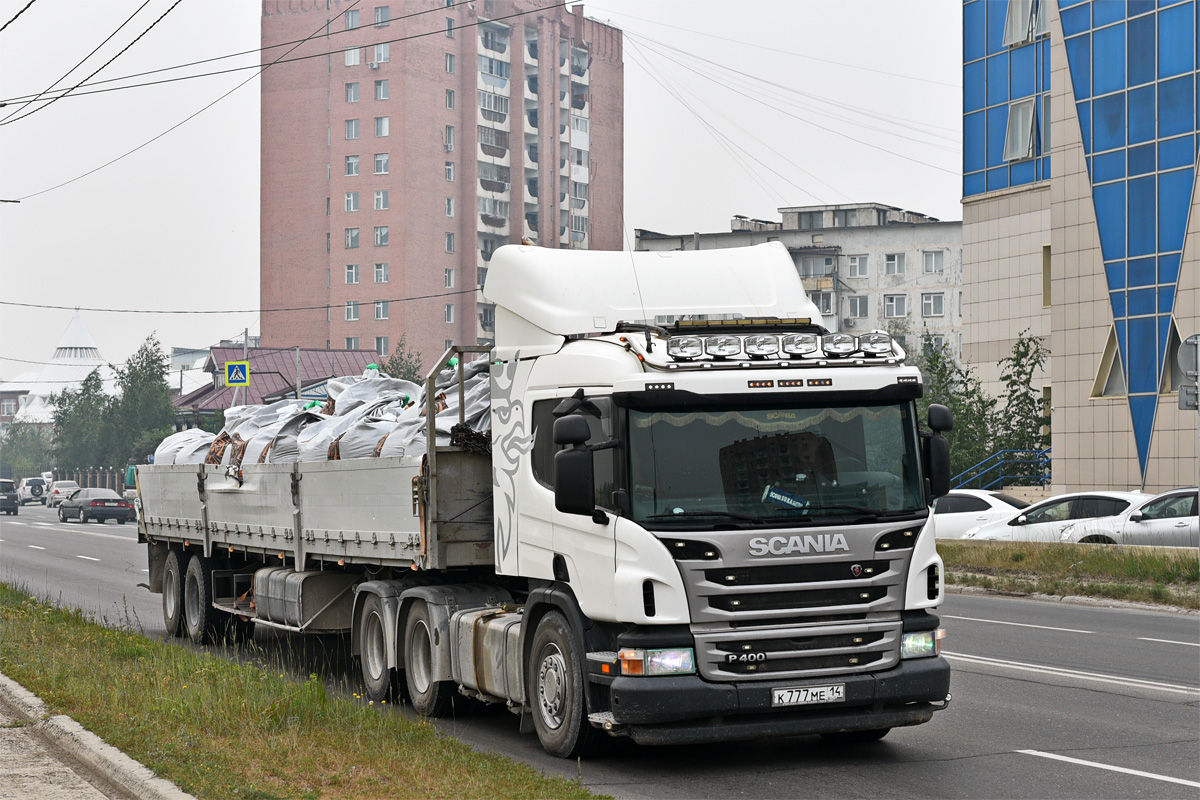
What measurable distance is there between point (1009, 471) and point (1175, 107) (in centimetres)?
1037

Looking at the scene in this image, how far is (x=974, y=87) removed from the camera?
1735 inches

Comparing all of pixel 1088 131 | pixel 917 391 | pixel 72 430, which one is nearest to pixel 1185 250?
pixel 1088 131

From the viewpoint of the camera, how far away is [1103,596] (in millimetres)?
20438

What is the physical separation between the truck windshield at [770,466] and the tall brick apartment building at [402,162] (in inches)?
3594

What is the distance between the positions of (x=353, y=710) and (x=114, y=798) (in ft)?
5.90

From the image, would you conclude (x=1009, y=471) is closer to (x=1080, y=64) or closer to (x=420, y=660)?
(x=1080, y=64)

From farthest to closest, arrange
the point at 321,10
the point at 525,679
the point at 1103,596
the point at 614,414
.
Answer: the point at 321,10
the point at 1103,596
the point at 525,679
the point at 614,414

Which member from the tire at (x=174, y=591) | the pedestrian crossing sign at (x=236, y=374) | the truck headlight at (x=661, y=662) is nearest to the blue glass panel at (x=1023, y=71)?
the pedestrian crossing sign at (x=236, y=374)

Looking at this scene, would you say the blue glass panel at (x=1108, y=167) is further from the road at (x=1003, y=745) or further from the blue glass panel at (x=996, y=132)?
the road at (x=1003, y=745)

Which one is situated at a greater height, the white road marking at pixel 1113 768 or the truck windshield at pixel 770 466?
the truck windshield at pixel 770 466

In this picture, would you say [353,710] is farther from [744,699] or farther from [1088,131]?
[1088,131]

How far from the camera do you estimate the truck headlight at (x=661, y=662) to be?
802 cm

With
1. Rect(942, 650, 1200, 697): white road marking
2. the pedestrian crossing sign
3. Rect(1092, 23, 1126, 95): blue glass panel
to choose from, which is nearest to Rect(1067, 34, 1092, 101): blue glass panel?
Rect(1092, 23, 1126, 95): blue glass panel

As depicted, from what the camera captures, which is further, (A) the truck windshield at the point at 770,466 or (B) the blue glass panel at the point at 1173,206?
(B) the blue glass panel at the point at 1173,206
